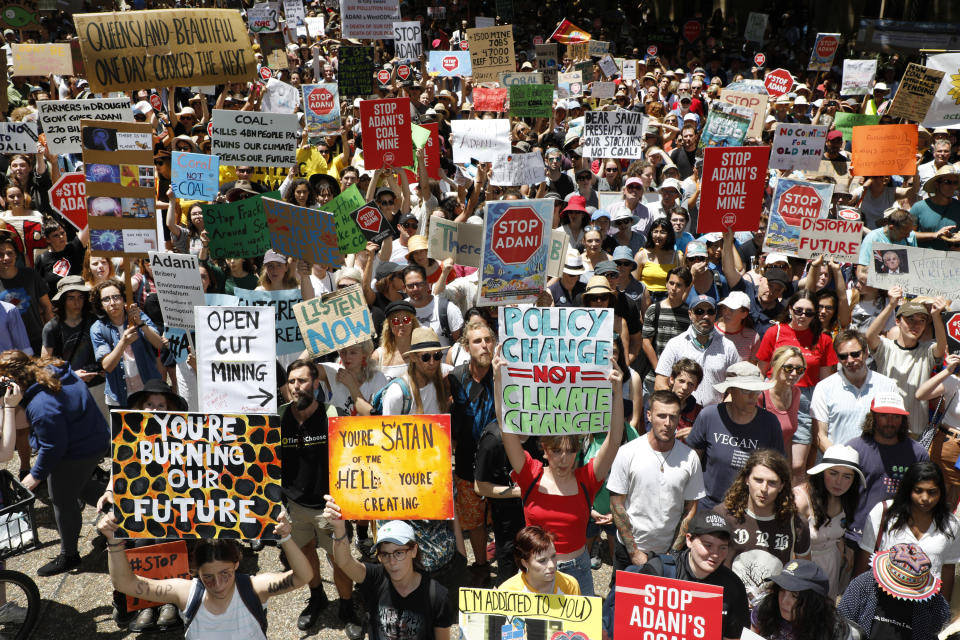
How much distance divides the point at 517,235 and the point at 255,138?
419cm

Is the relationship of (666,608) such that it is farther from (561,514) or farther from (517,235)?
(517,235)

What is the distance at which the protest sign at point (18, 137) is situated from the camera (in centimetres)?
1127

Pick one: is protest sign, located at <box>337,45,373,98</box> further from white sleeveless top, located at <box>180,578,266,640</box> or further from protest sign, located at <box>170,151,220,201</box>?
white sleeveless top, located at <box>180,578,266,640</box>

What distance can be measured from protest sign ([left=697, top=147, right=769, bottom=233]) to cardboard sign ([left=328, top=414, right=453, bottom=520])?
4540 millimetres

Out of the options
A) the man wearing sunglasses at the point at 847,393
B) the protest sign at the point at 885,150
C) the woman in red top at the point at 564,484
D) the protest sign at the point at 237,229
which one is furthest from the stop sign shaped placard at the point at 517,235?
the protest sign at the point at 885,150

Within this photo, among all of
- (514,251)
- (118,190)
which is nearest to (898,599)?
(514,251)

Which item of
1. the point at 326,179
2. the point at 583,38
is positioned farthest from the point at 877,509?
the point at 583,38

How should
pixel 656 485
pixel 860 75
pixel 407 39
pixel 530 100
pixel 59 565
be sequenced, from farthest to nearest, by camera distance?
pixel 407 39
pixel 860 75
pixel 530 100
pixel 59 565
pixel 656 485

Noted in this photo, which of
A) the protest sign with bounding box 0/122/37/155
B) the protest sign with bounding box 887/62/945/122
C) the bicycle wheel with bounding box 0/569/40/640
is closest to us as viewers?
the bicycle wheel with bounding box 0/569/40/640

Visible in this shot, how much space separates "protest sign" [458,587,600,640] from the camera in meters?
4.23

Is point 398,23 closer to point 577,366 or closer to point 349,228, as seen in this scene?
point 349,228

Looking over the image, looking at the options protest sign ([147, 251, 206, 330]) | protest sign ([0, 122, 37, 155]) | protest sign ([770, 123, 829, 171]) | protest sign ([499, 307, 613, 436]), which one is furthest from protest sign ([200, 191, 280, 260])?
protest sign ([770, 123, 829, 171])

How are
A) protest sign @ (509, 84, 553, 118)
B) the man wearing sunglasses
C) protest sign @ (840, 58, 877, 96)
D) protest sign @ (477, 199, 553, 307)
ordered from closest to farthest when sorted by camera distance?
the man wearing sunglasses < protest sign @ (477, 199, 553, 307) < protest sign @ (509, 84, 553, 118) < protest sign @ (840, 58, 877, 96)

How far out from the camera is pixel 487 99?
14945 millimetres
